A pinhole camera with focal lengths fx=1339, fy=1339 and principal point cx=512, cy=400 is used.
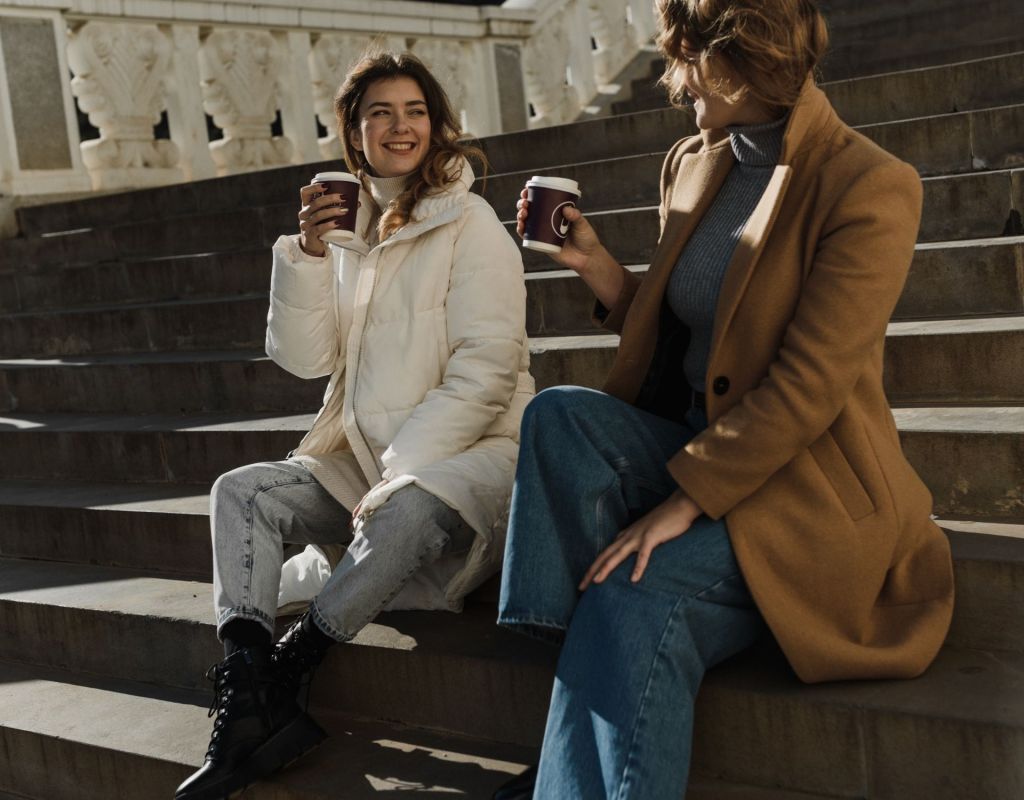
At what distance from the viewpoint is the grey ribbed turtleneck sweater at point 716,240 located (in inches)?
98.9

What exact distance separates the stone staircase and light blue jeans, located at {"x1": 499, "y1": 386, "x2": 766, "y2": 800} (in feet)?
1.01

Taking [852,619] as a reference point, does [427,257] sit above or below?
above

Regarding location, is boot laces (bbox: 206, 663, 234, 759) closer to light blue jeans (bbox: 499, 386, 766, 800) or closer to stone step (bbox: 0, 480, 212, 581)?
light blue jeans (bbox: 499, 386, 766, 800)

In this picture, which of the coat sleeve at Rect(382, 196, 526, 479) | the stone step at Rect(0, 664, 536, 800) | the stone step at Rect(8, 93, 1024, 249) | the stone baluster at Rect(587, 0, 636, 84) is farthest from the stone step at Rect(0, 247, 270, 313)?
the stone baluster at Rect(587, 0, 636, 84)

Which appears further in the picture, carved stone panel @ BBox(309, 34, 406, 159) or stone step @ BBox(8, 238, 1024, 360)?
carved stone panel @ BBox(309, 34, 406, 159)

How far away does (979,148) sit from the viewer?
4.56 m

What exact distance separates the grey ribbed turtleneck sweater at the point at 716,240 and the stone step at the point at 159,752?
0.96 meters

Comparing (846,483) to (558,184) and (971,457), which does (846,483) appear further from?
(971,457)

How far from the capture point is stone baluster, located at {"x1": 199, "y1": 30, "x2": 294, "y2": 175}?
25.7ft

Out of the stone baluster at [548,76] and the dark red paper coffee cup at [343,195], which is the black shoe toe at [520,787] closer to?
the dark red paper coffee cup at [343,195]

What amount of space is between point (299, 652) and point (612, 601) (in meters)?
0.92

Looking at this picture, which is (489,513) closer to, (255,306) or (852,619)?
(852,619)

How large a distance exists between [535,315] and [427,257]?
4.83ft

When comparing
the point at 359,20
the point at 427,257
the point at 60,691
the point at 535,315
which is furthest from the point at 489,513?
the point at 359,20
